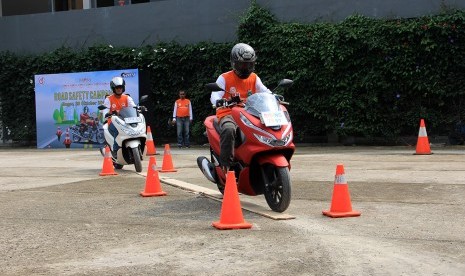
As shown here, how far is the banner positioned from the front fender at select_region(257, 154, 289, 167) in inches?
523

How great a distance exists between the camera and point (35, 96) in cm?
2128

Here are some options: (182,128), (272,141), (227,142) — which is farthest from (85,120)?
(272,141)

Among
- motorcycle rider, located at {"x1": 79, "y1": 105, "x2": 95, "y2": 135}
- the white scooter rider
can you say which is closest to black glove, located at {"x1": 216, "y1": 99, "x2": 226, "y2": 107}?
the white scooter rider

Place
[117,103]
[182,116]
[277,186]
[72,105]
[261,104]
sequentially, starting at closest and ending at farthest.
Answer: [277,186] < [261,104] < [117,103] < [182,116] < [72,105]

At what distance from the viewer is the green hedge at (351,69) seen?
15820mm

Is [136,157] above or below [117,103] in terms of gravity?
below

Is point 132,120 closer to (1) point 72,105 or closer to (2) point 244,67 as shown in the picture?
(2) point 244,67

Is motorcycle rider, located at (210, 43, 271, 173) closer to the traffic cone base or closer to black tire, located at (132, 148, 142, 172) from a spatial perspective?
the traffic cone base

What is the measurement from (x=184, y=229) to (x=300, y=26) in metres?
12.4

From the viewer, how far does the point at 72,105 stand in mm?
20484

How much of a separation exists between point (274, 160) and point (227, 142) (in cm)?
60

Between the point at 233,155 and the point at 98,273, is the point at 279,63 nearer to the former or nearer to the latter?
the point at 233,155

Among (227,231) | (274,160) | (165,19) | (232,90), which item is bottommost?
(227,231)

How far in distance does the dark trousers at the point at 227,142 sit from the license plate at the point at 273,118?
0.42m
